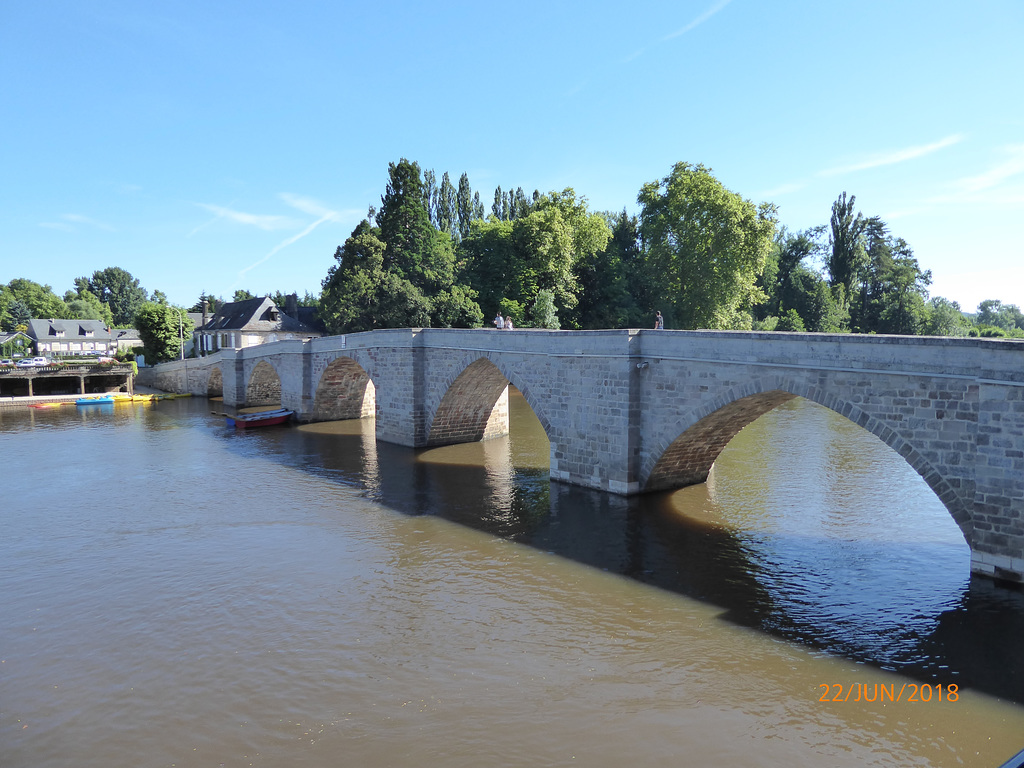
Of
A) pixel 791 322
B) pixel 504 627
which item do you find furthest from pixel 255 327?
pixel 504 627

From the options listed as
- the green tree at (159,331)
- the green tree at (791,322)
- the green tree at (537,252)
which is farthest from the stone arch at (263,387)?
the green tree at (791,322)

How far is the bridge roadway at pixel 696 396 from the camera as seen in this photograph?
43.0 feet

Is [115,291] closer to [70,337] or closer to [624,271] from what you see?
[70,337]

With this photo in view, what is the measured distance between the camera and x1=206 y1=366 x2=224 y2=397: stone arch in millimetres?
54469

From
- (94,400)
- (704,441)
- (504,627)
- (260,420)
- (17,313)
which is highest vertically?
(17,313)

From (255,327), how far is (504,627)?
2253 inches

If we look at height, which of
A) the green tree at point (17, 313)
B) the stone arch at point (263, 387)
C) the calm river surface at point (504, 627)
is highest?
the green tree at point (17, 313)

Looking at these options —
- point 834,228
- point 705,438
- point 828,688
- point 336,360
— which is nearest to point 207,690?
point 828,688

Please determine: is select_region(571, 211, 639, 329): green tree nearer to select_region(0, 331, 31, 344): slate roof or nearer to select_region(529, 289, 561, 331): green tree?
select_region(529, 289, 561, 331): green tree

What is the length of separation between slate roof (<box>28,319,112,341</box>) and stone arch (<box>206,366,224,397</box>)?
134ft

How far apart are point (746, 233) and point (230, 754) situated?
42.7 metres

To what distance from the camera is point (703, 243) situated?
46188mm

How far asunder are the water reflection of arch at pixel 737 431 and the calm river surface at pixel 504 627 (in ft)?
2.82

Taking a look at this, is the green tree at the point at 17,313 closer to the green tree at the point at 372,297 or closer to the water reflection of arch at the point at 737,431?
the green tree at the point at 372,297
